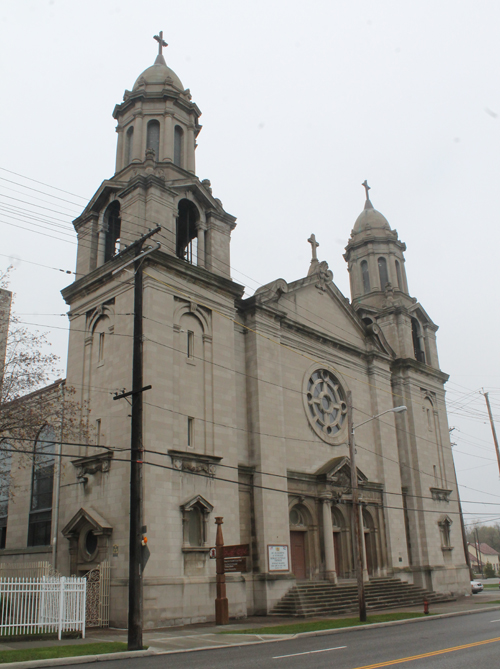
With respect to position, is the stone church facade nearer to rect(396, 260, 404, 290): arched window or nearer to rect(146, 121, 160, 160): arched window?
rect(146, 121, 160, 160): arched window

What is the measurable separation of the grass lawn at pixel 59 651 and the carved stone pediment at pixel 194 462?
7.94m

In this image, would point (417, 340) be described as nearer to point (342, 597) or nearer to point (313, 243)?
point (313, 243)

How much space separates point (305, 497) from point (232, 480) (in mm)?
6028

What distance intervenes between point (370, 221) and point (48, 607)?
124ft

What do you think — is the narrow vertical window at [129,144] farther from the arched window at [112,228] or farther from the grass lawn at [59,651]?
the grass lawn at [59,651]

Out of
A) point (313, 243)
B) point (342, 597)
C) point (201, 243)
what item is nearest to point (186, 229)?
point (201, 243)

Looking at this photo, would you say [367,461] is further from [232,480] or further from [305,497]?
[232,480]

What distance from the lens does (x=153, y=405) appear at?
934 inches

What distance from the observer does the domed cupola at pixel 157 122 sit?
31.2 m

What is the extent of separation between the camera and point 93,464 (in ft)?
81.0

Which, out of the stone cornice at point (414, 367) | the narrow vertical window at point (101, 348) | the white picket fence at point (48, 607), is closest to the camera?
the white picket fence at point (48, 607)

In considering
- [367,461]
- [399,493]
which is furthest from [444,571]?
[367,461]

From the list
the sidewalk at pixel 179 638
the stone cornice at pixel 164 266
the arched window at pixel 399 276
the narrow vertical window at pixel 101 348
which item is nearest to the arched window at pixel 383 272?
the arched window at pixel 399 276

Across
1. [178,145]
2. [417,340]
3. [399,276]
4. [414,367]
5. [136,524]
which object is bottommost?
[136,524]
